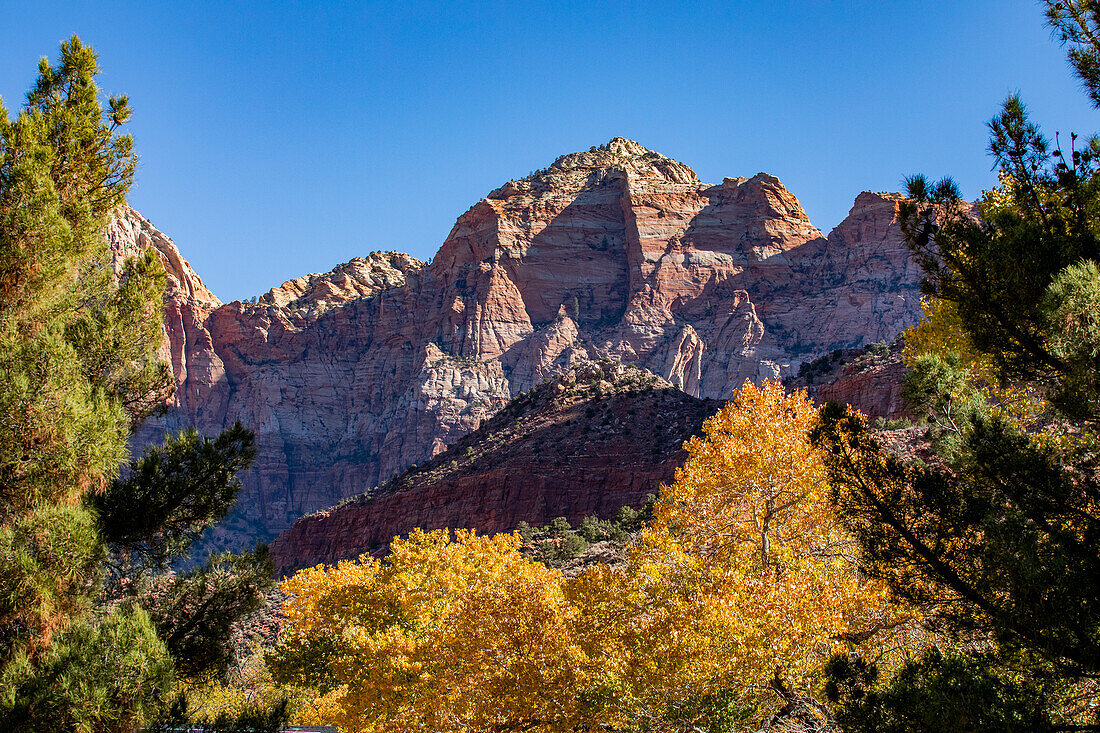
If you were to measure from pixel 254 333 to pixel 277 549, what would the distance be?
238 feet

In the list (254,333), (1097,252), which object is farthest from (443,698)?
(254,333)

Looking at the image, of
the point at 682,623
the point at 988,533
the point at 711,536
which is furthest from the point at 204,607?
the point at 988,533

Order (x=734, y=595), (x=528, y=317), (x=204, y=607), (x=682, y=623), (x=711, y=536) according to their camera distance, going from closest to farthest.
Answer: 1. (x=734, y=595)
2. (x=204, y=607)
3. (x=682, y=623)
4. (x=711, y=536)
5. (x=528, y=317)

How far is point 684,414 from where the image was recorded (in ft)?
219

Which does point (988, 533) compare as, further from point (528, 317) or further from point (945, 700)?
point (528, 317)

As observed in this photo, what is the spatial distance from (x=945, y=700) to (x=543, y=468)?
59.3 metres

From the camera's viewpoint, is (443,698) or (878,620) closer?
(878,620)

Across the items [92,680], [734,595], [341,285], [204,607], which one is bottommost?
[734,595]

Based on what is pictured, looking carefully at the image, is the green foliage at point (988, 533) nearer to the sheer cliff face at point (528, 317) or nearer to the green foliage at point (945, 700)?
the green foliage at point (945, 700)

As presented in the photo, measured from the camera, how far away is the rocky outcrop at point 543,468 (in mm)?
64375

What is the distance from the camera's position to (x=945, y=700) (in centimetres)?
790

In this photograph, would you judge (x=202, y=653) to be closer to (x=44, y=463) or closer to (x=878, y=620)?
(x=44, y=463)

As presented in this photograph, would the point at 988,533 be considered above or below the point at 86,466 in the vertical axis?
below

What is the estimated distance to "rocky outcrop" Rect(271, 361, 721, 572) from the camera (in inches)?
2534
